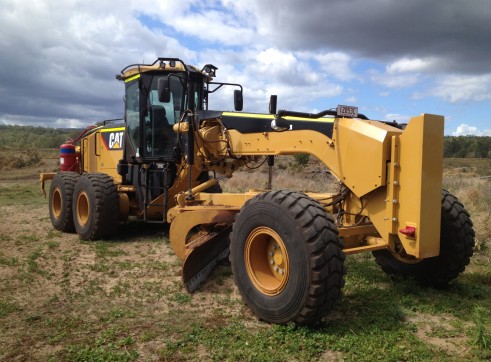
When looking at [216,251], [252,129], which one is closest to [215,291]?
[216,251]

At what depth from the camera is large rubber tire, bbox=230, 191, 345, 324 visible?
3814 millimetres

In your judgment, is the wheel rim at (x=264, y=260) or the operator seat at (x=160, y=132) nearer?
the wheel rim at (x=264, y=260)

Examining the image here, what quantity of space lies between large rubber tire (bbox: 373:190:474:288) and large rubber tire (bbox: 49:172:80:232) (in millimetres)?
6449

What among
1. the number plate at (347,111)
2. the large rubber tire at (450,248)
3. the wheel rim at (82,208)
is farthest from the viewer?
the wheel rim at (82,208)

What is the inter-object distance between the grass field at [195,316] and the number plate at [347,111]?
1935 mm

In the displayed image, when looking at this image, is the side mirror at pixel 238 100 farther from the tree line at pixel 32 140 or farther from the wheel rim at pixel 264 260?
the tree line at pixel 32 140

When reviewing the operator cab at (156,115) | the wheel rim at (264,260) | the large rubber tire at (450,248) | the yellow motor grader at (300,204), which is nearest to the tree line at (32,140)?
the operator cab at (156,115)

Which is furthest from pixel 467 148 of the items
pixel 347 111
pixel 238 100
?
pixel 347 111

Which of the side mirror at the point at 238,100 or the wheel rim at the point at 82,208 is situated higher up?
the side mirror at the point at 238,100

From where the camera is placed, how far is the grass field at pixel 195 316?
3600mm

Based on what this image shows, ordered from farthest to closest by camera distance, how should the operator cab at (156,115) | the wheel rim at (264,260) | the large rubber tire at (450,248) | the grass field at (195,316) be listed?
1. the operator cab at (156,115)
2. the large rubber tire at (450,248)
3. the wheel rim at (264,260)
4. the grass field at (195,316)

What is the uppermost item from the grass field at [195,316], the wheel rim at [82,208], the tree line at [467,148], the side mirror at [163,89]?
the tree line at [467,148]

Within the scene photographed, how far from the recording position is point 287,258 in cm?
409

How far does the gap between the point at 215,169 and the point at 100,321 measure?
10.6 feet
